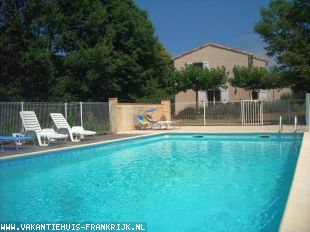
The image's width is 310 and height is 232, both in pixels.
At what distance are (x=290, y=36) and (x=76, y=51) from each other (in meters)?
A: 13.1

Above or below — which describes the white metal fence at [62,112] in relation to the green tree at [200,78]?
below

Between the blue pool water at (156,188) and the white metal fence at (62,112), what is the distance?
3168 millimetres

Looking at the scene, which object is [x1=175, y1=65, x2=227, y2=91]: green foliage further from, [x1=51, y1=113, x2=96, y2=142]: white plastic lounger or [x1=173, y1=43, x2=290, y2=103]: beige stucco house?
[x1=51, y1=113, x2=96, y2=142]: white plastic lounger

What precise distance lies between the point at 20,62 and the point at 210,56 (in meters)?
20.9

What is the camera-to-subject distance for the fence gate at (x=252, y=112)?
982 inches

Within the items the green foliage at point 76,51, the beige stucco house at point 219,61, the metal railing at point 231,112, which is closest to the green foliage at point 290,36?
the metal railing at point 231,112

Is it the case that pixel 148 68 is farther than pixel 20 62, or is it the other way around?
pixel 148 68

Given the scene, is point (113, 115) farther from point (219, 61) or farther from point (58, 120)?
point (219, 61)

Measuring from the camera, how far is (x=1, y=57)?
21.2 m

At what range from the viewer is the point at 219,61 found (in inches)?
1463

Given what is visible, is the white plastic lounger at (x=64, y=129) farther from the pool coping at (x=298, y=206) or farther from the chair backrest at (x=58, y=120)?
the pool coping at (x=298, y=206)

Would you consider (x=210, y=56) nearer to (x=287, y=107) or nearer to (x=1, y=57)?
(x=287, y=107)

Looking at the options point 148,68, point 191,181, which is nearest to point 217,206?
point 191,181

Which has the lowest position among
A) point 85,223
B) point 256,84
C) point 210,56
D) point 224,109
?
point 85,223
